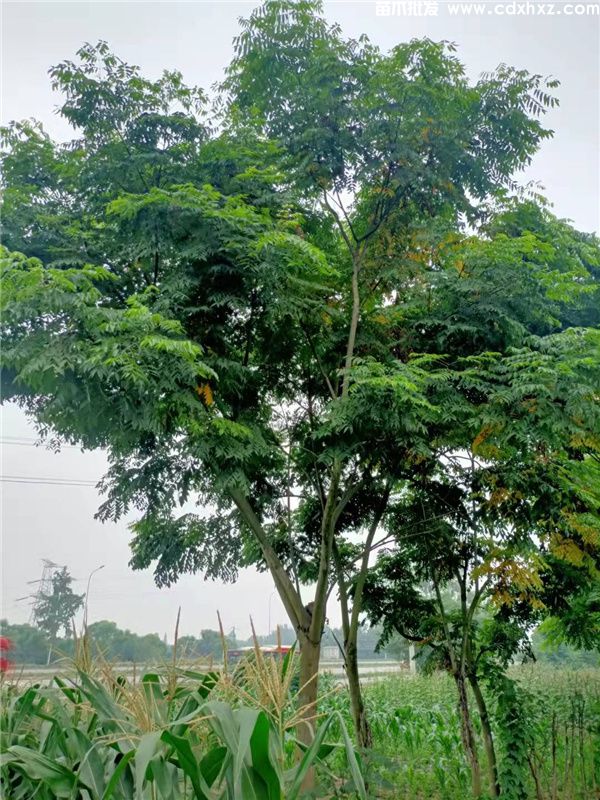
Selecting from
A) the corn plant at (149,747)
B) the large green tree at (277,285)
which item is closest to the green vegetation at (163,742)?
the corn plant at (149,747)

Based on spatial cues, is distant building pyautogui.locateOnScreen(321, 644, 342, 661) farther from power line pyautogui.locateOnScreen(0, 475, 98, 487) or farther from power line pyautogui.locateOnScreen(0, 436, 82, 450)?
power line pyautogui.locateOnScreen(0, 436, 82, 450)

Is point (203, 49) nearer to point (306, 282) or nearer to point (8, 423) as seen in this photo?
point (306, 282)

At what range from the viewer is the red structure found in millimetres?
1569

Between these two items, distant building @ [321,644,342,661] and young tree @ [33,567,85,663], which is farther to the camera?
distant building @ [321,644,342,661]

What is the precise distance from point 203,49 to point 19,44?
102 cm

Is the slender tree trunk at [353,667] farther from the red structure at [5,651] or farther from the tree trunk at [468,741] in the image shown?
the red structure at [5,651]

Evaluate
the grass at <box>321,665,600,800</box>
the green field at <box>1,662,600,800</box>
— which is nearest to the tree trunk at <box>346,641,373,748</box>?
the grass at <box>321,665,600,800</box>

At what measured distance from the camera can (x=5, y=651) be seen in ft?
5.33

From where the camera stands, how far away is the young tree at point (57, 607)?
6.04 ft

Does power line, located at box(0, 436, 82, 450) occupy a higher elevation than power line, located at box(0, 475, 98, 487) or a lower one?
higher

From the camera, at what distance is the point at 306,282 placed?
9.68 ft

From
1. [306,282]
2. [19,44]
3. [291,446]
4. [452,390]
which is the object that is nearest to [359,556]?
[291,446]

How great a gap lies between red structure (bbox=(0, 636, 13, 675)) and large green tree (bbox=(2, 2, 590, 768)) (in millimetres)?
897

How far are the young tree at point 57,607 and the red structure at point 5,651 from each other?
10cm
